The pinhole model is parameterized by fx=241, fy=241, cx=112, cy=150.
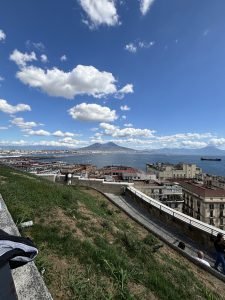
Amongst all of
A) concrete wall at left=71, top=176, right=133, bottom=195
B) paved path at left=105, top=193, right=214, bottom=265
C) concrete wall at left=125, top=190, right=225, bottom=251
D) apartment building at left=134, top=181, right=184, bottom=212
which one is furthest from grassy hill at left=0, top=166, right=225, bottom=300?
apartment building at left=134, top=181, right=184, bottom=212

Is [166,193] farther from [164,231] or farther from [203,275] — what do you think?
[203,275]

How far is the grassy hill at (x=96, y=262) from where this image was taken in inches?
175

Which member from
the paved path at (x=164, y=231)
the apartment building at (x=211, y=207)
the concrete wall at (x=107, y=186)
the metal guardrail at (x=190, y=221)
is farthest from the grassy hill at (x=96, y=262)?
the apartment building at (x=211, y=207)

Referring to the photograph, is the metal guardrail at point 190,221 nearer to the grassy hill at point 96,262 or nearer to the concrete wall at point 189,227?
the concrete wall at point 189,227

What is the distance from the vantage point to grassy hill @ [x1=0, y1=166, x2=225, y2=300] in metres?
4.44

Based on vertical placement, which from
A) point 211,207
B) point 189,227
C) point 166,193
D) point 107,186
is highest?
point 107,186

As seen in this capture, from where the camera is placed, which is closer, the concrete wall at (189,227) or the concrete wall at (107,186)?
the concrete wall at (189,227)

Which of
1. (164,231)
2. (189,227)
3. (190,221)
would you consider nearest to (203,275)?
(189,227)

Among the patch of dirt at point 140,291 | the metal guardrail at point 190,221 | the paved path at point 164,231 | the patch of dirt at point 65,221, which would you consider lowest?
the paved path at point 164,231

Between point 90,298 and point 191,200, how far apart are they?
42715 mm

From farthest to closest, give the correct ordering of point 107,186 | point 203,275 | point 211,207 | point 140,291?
point 211,207 → point 107,186 → point 203,275 → point 140,291

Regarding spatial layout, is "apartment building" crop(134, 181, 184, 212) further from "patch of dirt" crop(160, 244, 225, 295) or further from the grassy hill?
the grassy hill

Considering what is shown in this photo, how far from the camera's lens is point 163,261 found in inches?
267

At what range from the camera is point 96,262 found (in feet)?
17.0
